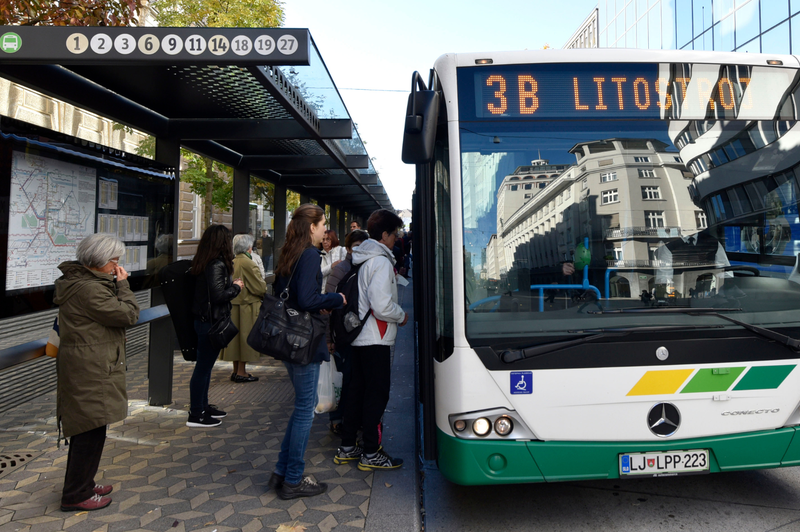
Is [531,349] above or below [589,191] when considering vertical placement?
below

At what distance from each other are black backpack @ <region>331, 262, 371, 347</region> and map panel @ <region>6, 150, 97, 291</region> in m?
2.16

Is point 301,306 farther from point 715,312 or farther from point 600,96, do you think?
point 715,312

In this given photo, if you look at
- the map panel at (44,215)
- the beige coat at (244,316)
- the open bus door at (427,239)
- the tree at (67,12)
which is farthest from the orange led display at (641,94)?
the tree at (67,12)

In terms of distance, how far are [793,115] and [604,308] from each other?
1.64 meters

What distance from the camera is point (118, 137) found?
46.1 ft

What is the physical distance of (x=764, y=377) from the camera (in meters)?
3.35

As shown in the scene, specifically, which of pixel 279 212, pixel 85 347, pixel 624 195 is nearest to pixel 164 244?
pixel 85 347

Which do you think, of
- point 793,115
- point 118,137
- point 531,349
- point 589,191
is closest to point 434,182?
point 589,191

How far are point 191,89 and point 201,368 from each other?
2.41 m

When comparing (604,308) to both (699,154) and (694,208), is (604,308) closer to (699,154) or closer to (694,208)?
(694,208)

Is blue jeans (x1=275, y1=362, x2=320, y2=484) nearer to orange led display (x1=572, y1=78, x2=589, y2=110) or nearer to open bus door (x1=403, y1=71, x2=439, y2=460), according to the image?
open bus door (x1=403, y1=71, x2=439, y2=460)

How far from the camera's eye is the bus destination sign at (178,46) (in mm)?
4137

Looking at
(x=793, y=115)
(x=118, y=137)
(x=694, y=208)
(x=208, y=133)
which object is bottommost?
(x=694, y=208)

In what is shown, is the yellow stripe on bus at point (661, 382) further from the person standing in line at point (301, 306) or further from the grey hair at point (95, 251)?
the grey hair at point (95, 251)
